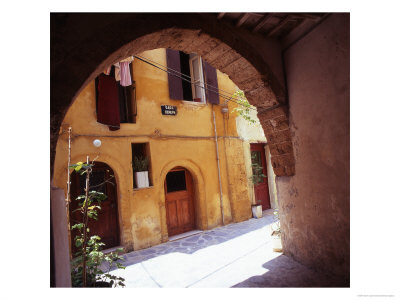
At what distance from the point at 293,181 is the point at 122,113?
4.61 metres

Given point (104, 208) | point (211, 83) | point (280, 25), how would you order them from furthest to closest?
point (211, 83), point (104, 208), point (280, 25)

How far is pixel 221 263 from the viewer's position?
148 inches

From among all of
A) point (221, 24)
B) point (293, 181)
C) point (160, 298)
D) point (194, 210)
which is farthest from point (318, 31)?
point (194, 210)

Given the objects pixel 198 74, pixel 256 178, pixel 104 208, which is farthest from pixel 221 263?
pixel 198 74

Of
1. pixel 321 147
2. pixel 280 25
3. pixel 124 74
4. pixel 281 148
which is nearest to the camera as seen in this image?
pixel 321 147

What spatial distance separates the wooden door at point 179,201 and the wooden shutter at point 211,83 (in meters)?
2.35

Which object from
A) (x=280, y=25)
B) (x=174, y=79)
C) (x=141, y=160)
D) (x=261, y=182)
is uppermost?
(x=174, y=79)

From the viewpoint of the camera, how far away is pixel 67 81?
1.54 meters

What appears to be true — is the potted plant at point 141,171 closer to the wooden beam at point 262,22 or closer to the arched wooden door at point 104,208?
the arched wooden door at point 104,208

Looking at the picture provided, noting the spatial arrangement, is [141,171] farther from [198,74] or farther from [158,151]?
[198,74]

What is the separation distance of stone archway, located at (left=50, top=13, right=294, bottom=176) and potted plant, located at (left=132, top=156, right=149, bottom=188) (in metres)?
3.69

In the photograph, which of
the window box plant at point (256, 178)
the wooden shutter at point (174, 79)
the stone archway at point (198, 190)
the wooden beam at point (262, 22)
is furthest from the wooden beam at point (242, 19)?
the window box plant at point (256, 178)

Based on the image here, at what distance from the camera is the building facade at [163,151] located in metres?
5.11

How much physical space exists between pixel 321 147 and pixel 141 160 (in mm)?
4457
